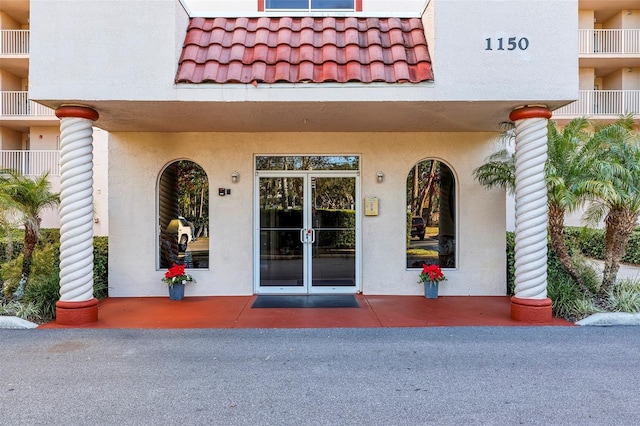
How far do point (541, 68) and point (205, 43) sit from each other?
17.1ft

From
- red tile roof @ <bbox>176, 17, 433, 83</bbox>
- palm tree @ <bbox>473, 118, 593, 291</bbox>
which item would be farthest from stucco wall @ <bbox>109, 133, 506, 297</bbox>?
red tile roof @ <bbox>176, 17, 433, 83</bbox>

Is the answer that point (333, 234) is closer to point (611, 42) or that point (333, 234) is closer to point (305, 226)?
point (305, 226)

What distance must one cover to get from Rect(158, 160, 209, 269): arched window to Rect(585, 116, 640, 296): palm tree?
7046 mm

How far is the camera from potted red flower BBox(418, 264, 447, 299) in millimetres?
7824

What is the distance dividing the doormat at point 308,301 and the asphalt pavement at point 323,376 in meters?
1.40

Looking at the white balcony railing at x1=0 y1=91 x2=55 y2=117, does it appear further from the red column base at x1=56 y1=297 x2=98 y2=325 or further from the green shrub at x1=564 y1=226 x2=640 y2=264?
the green shrub at x1=564 y1=226 x2=640 y2=264

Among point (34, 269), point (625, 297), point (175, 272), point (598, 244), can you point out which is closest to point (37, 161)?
point (34, 269)

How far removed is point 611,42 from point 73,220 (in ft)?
76.0

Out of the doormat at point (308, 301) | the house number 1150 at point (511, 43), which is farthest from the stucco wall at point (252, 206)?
the house number 1150 at point (511, 43)

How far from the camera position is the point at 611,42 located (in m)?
18.7

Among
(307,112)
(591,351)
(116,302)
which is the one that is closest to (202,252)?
(116,302)

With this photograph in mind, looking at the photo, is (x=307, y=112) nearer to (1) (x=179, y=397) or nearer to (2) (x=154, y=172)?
(2) (x=154, y=172)

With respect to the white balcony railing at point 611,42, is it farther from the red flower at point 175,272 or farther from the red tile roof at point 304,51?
the red flower at point 175,272

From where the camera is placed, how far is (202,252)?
8.29 meters
